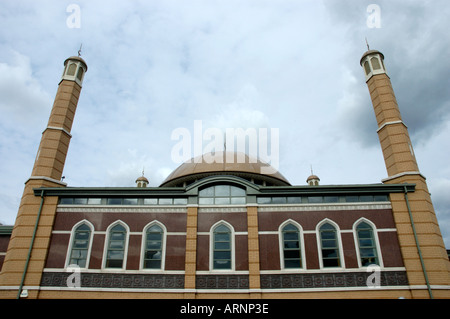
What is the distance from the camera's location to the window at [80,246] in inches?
625

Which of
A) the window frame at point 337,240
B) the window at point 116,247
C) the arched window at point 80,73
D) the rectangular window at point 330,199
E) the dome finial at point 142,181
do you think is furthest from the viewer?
the dome finial at point 142,181

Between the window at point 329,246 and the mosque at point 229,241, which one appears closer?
the mosque at point 229,241

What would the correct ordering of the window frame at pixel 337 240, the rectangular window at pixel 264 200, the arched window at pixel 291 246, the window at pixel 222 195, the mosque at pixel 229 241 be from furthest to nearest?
1. the window at pixel 222 195
2. the rectangular window at pixel 264 200
3. the arched window at pixel 291 246
4. the window frame at pixel 337 240
5. the mosque at pixel 229 241

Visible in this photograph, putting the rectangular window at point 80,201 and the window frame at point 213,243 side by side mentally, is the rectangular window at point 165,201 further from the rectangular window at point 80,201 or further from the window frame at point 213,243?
the rectangular window at point 80,201

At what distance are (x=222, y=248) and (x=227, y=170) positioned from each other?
26.5ft

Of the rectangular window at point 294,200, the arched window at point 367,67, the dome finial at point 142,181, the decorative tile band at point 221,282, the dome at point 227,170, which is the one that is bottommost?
the decorative tile band at point 221,282

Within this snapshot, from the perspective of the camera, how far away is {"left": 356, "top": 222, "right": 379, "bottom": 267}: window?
15.4m

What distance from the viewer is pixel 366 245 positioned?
15734 millimetres

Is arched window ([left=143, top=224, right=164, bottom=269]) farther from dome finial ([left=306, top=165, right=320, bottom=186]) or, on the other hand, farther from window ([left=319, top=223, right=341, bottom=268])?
dome finial ([left=306, top=165, right=320, bottom=186])

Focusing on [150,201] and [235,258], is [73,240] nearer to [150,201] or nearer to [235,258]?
[150,201]

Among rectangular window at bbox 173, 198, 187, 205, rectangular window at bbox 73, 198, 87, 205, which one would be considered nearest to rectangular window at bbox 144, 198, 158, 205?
rectangular window at bbox 173, 198, 187, 205

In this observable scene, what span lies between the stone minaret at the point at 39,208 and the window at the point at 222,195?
7.99 m

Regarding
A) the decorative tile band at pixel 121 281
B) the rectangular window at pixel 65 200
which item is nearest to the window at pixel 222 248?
the decorative tile band at pixel 121 281

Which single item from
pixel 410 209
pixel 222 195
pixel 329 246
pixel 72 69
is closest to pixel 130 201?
pixel 222 195
